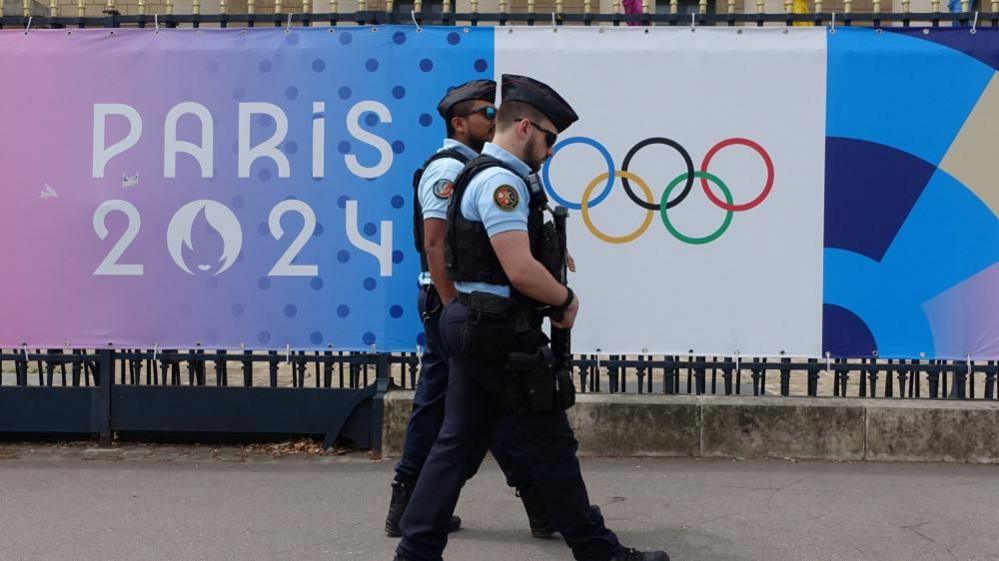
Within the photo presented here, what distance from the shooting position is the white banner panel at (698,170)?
18.8 ft

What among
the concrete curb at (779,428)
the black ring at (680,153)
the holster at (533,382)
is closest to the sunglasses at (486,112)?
the holster at (533,382)

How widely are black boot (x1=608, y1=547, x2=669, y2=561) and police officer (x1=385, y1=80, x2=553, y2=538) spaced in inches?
20.9

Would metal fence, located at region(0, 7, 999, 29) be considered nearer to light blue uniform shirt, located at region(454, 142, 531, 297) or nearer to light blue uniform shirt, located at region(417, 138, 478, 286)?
light blue uniform shirt, located at region(417, 138, 478, 286)

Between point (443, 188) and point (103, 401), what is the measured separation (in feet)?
10.0

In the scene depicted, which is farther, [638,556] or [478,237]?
[638,556]

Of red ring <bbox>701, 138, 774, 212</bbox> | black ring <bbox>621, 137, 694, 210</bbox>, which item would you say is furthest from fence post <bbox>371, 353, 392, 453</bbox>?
red ring <bbox>701, 138, 774, 212</bbox>

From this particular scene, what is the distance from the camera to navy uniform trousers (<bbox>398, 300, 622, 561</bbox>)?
3.72 m

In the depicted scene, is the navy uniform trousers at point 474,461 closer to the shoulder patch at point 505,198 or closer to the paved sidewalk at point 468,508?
the shoulder patch at point 505,198

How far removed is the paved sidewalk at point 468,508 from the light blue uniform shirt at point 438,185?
1.32 m

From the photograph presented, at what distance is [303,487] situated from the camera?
531 cm

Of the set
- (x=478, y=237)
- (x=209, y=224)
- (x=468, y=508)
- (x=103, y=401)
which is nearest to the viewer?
(x=478, y=237)

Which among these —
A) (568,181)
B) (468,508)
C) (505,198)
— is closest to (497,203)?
(505,198)

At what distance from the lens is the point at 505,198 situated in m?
Answer: 3.54

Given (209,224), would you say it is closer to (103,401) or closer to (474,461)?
(103,401)
